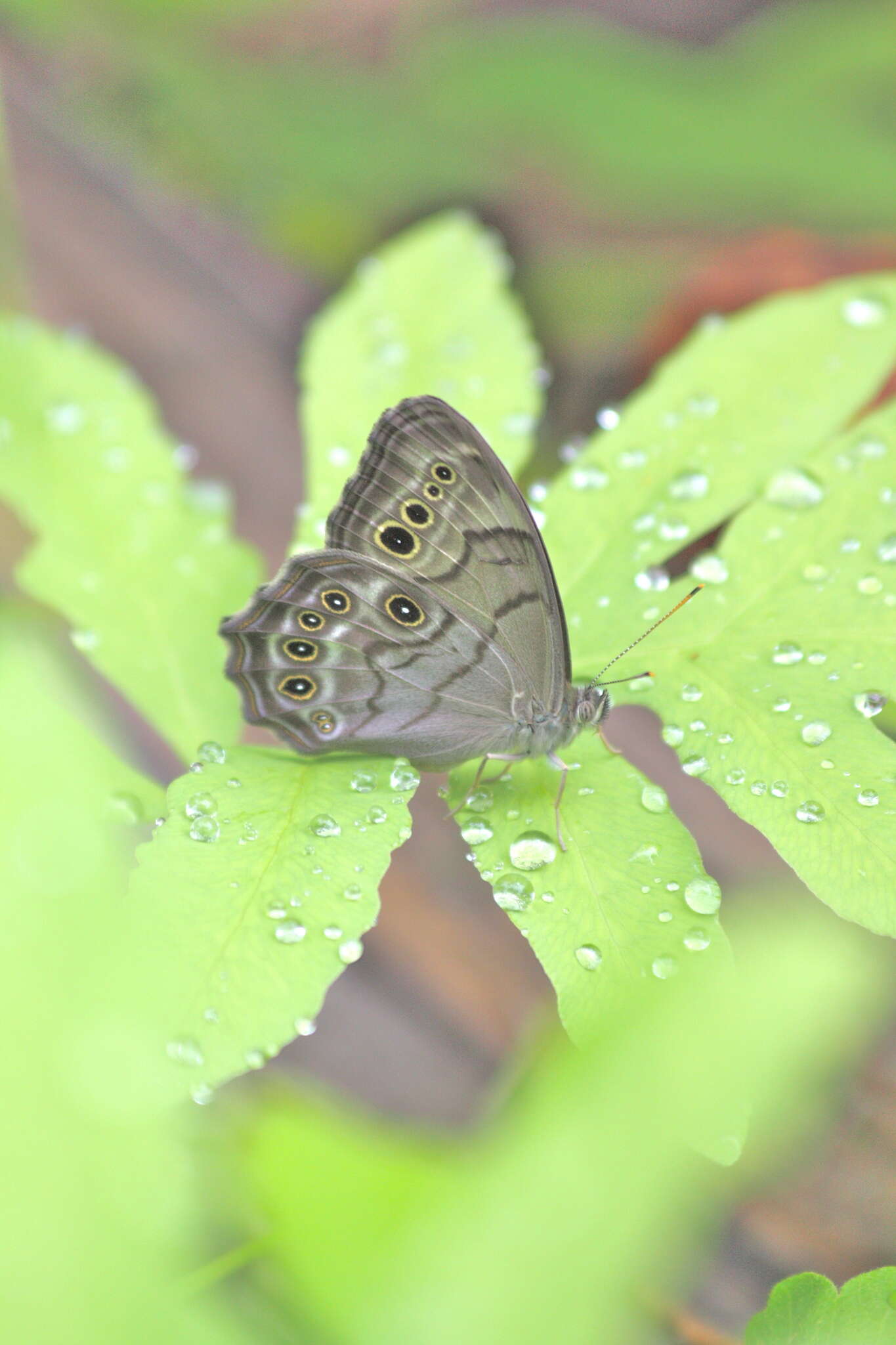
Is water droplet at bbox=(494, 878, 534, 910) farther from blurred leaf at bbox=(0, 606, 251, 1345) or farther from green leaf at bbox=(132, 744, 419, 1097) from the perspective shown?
blurred leaf at bbox=(0, 606, 251, 1345)

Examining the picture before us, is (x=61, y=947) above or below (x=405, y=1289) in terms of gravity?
above

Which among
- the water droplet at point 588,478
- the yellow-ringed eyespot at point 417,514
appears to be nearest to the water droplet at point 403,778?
the yellow-ringed eyespot at point 417,514

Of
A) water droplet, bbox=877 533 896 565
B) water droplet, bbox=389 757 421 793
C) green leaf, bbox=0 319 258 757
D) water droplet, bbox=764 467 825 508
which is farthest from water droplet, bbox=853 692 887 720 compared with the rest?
green leaf, bbox=0 319 258 757

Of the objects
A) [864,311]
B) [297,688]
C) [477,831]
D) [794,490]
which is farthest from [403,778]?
[864,311]

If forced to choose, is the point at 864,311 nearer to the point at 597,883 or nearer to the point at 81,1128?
the point at 597,883

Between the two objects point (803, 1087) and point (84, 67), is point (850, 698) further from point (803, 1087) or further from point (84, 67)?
point (84, 67)

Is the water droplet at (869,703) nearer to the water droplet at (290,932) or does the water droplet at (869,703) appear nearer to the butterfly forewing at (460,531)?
the butterfly forewing at (460,531)

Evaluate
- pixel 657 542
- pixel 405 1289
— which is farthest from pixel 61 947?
pixel 657 542

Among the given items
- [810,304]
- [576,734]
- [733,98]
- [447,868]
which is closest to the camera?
[576,734]
